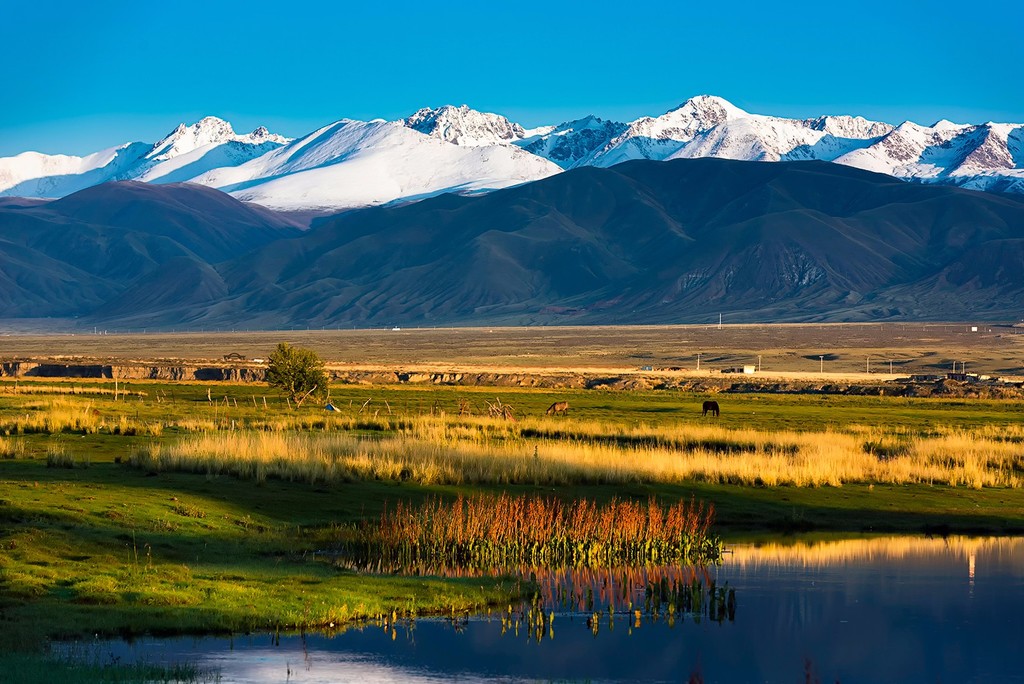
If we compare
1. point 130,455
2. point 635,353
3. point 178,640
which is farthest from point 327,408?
point 635,353

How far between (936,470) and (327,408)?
2627 cm

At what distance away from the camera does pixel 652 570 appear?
2609cm

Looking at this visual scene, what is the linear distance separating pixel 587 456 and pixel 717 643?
16.4 m

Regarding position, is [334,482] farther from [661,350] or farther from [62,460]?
[661,350]

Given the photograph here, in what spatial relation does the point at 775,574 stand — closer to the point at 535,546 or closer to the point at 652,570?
the point at 652,570

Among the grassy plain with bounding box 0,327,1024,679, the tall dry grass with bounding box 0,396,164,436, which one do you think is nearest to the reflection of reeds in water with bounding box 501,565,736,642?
the grassy plain with bounding box 0,327,1024,679

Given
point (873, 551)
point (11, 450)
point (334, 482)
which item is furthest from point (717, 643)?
point (11, 450)

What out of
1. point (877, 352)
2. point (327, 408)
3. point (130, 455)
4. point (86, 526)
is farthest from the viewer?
point (877, 352)

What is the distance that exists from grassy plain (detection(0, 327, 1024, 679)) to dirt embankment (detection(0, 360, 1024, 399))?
1877 cm

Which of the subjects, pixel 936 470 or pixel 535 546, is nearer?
pixel 535 546

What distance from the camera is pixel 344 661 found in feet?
61.5

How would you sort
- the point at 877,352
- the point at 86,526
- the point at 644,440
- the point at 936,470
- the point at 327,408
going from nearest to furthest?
the point at 86,526 → the point at 936,470 → the point at 644,440 → the point at 327,408 → the point at 877,352

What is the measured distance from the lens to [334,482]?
3272 cm

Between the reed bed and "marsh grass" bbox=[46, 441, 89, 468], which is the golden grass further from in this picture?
the reed bed
